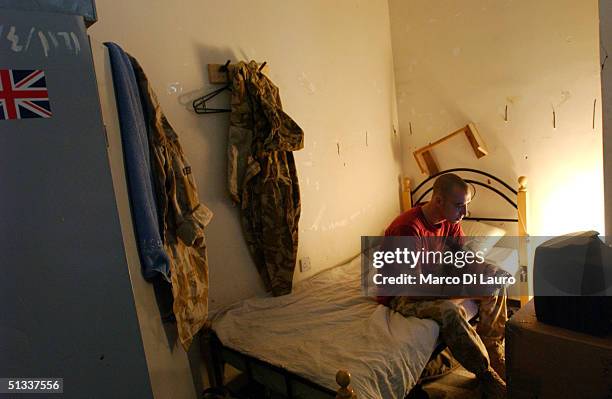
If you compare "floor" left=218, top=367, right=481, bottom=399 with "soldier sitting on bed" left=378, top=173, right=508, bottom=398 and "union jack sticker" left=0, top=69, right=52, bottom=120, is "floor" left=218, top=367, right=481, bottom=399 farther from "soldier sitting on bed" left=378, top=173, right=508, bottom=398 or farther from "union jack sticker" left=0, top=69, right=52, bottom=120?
"union jack sticker" left=0, top=69, right=52, bottom=120

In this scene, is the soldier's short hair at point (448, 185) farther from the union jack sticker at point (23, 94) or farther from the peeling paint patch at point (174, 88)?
the union jack sticker at point (23, 94)

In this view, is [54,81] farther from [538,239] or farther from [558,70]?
[538,239]

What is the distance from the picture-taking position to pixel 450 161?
123 inches

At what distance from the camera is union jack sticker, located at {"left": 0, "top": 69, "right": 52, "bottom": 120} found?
80 cm

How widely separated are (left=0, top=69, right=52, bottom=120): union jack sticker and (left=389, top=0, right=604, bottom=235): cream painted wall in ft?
9.29

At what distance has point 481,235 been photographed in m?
2.78

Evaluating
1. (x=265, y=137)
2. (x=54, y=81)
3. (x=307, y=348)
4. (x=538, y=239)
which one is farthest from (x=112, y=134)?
(x=538, y=239)

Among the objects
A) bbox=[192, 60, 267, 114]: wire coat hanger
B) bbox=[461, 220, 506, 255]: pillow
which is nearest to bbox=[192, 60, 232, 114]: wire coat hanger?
bbox=[192, 60, 267, 114]: wire coat hanger

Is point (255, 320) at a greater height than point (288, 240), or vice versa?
point (288, 240)

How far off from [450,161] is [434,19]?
44.5 inches

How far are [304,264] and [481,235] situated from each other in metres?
1.35

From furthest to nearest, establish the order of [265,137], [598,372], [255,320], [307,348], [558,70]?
[558,70] → [265,137] → [255,320] → [307,348] → [598,372]

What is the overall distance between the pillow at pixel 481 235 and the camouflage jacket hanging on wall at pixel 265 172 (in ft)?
4.40

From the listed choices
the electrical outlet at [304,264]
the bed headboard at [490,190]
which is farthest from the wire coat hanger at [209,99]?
the bed headboard at [490,190]
